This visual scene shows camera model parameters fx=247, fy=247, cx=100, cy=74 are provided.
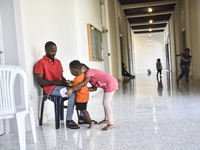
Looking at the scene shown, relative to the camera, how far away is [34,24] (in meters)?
3.50

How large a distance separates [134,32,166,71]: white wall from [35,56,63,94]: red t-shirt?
23.3 m

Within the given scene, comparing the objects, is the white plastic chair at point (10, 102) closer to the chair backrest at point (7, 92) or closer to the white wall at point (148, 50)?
the chair backrest at point (7, 92)

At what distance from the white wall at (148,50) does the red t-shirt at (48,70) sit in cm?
2333

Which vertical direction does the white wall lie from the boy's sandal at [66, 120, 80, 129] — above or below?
above

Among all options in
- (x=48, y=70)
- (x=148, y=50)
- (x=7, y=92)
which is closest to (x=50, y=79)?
(x=48, y=70)

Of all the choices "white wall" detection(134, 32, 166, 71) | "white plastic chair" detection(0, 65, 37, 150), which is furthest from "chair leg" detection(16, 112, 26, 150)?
"white wall" detection(134, 32, 166, 71)

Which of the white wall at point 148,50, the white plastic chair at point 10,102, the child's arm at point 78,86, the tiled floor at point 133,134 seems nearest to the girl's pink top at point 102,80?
the child's arm at point 78,86

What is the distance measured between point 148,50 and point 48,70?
2369cm

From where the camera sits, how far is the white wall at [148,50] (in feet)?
85.6

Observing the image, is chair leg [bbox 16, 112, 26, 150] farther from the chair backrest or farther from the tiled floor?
the tiled floor

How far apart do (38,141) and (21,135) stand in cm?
47

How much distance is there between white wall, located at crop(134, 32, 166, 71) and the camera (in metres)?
26.1

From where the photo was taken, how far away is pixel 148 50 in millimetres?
26188

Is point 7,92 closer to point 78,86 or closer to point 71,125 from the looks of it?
point 78,86
